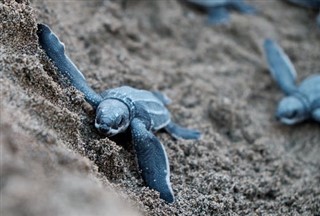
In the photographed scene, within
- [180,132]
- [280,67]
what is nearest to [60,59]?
[180,132]

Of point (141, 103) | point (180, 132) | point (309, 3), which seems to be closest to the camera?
point (141, 103)

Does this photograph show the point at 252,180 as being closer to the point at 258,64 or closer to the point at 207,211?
the point at 207,211

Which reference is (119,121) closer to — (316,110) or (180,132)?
(180,132)

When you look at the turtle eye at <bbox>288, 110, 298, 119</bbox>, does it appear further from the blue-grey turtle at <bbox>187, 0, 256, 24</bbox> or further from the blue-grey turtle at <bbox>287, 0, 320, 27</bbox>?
the blue-grey turtle at <bbox>287, 0, 320, 27</bbox>

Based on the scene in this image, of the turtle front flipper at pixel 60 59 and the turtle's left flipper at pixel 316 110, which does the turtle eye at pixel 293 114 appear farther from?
the turtle front flipper at pixel 60 59

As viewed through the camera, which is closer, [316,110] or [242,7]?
[316,110]

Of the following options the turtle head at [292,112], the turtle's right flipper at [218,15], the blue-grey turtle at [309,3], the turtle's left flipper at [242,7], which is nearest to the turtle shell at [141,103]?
the turtle head at [292,112]
